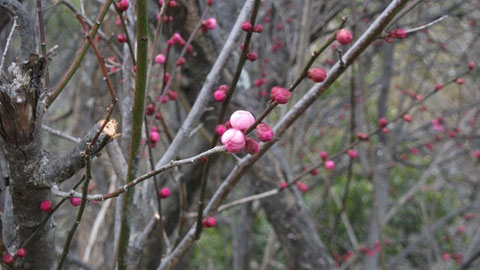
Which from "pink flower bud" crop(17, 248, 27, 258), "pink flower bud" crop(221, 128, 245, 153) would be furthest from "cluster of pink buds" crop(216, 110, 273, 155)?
"pink flower bud" crop(17, 248, 27, 258)

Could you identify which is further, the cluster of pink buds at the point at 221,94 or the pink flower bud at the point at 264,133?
the cluster of pink buds at the point at 221,94

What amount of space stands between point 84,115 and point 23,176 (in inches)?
108

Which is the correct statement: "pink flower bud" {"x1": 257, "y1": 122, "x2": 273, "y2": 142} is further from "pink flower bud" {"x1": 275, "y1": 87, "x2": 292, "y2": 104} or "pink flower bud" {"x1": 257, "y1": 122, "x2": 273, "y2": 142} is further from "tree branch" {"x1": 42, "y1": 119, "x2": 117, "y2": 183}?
"tree branch" {"x1": 42, "y1": 119, "x2": 117, "y2": 183}

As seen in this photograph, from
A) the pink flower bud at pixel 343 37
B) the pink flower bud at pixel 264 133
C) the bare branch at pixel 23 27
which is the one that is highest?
the bare branch at pixel 23 27

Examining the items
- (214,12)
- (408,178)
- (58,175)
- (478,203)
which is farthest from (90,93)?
(408,178)

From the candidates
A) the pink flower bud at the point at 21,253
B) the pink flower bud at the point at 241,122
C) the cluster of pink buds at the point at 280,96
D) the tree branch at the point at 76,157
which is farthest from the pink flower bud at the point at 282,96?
the pink flower bud at the point at 21,253

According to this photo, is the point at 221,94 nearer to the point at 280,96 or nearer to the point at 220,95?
the point at 220,95

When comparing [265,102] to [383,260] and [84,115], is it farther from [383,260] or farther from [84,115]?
[84,115]

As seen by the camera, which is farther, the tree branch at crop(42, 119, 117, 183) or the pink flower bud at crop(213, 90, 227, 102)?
the pink flower bud at crop(213, 90, 227, 102)

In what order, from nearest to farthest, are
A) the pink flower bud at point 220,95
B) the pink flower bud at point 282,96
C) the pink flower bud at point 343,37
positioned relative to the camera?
the pink flower bud at point 282,96 < the pink flower bud at point 343,37 < the pink flower bud at point 220,95

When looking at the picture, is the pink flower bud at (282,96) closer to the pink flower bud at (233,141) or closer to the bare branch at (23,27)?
the pink flower bud at (233,141)

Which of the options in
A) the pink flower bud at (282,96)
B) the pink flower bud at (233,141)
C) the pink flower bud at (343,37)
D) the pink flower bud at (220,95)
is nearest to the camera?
the pink flower bud at (233,141)

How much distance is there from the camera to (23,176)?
0.87 m

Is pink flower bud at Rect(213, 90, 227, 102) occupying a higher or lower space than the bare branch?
lower
